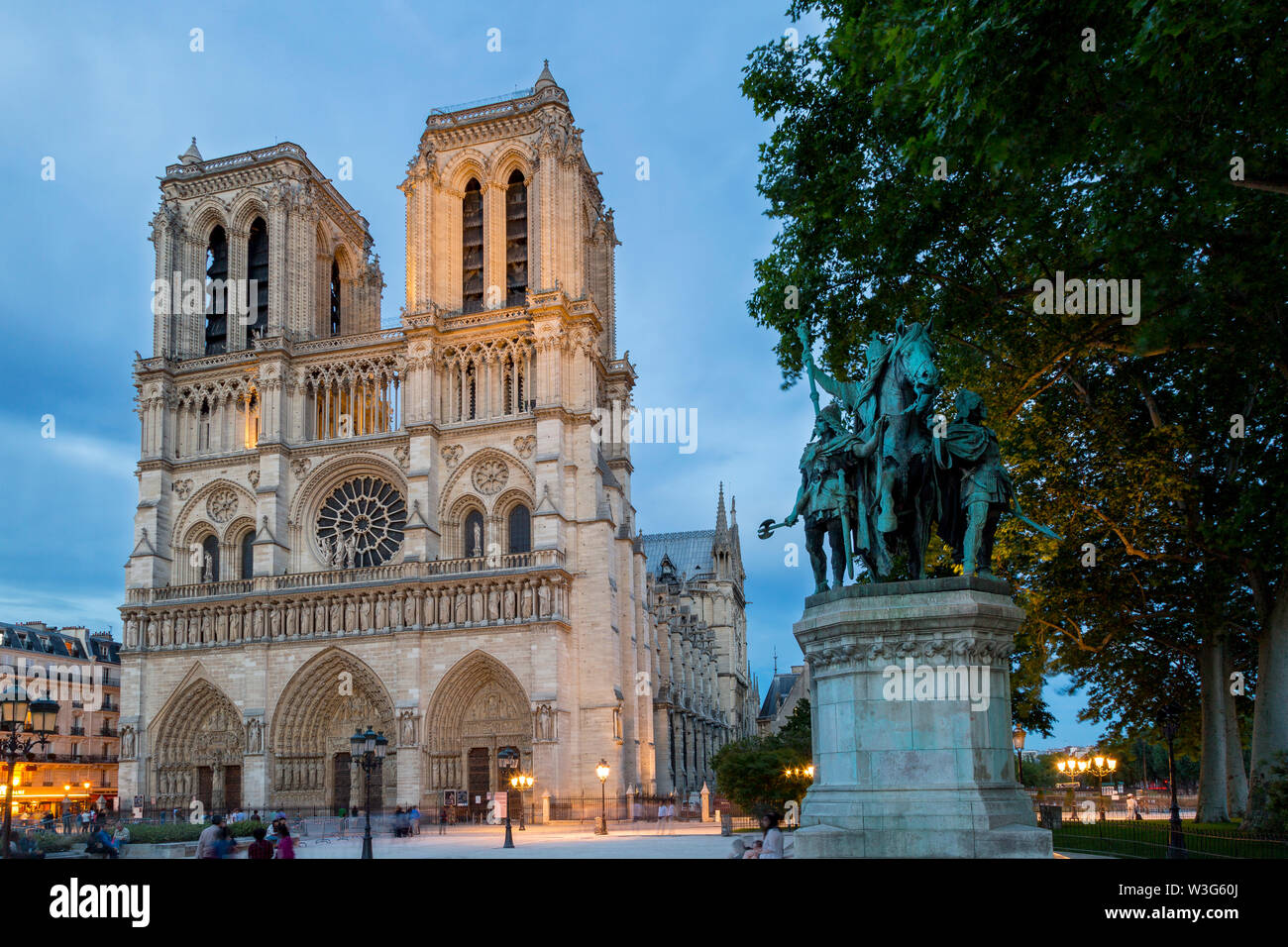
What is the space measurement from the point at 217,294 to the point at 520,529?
64.8ft

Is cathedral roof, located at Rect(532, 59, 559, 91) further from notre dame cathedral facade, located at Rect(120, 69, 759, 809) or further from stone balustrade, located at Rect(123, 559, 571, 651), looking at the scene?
stone balustrade, located at Rect(123, 559, 571, 651)

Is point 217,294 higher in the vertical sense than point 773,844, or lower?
higher

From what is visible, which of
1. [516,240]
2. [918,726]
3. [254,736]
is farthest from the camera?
[516,240]

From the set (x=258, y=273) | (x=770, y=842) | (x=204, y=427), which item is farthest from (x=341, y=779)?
(x=770, y=842)

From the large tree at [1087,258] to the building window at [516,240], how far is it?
2697cm

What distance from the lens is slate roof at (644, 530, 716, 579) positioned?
83.5 meters

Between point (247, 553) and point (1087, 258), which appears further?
point (247, 553)

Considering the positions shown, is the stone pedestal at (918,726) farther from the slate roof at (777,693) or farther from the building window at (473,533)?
the slate roof at (777,693)

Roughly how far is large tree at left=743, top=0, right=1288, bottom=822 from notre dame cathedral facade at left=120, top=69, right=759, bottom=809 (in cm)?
2061

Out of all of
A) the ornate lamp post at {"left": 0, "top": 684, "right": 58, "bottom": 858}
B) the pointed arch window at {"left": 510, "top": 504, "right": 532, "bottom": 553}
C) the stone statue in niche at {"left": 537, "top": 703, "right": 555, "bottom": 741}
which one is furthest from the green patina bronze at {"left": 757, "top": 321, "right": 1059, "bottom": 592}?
A: the pointed arch window at {"left": 510, "top": 504, "right": 532, "bottom": 553}

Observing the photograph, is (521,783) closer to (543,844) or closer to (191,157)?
(543,844)

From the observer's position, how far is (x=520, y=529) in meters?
44.8
